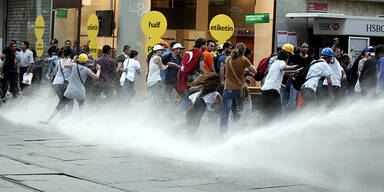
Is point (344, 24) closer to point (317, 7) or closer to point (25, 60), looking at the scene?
point (317, 7)

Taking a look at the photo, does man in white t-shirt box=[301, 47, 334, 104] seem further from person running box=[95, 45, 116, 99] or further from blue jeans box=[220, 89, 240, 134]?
person running box=[95, 45, 116, 99]

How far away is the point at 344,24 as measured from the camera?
19766mm

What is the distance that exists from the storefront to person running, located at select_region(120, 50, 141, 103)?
626cm

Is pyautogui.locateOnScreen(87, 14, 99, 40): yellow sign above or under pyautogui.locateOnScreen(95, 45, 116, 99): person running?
above

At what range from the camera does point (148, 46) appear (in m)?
17.7

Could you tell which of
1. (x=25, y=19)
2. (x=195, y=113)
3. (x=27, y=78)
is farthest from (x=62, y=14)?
(x=195, y=113)

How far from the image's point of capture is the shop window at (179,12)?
2169 centimetres

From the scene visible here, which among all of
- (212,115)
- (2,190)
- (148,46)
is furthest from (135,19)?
(2,190)

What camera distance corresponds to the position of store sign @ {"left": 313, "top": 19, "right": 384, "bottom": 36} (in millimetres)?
19797

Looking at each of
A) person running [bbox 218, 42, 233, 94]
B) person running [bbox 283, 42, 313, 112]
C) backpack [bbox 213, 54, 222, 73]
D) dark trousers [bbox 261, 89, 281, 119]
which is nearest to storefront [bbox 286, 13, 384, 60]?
person running [bbox 218, 42, 233, 94]

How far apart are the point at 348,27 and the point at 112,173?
13273 millimetres

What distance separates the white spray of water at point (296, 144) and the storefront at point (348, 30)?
Result: 7256 millimetres

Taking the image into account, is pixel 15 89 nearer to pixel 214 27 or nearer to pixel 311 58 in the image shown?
pixel 214 27

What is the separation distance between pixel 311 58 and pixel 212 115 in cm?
241
